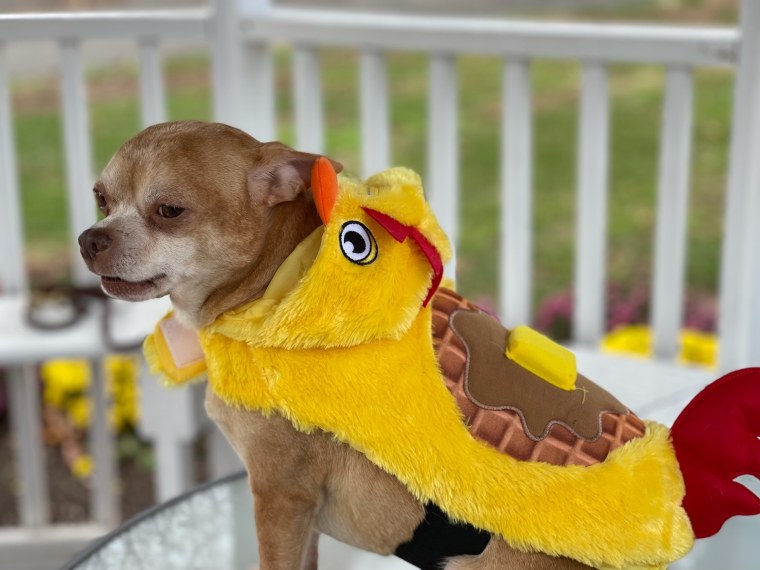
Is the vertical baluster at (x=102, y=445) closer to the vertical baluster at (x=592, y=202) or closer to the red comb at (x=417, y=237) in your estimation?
the vertical baluster at (x=592, y=202)

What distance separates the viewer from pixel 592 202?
163cm

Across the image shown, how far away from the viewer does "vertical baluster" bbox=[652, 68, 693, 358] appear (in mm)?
1515

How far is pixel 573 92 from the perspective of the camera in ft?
12.6

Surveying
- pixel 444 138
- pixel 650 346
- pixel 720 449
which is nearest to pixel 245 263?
pixel 720 449

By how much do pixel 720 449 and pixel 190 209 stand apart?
354mm

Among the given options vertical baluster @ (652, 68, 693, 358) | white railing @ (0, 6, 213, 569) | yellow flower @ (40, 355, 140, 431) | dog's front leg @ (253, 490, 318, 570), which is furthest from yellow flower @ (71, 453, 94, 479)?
dog's front leg @ (253, 490, 318, 570)

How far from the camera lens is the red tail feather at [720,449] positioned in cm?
63

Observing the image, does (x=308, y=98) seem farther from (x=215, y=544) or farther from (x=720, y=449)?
(x=720, y=449)

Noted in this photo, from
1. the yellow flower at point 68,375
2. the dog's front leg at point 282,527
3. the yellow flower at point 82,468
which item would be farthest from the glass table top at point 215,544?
the yellow flower at point 68,375

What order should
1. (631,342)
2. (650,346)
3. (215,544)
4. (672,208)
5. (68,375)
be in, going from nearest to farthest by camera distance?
1. (215,544)
2. (672,208)
3. (650,346)
4. (631,342)
5. (68,375)

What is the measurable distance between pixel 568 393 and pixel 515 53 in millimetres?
1012

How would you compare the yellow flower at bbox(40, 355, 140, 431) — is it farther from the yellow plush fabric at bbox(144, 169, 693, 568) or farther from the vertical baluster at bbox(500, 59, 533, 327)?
the yellow plush fabric at bbox(144, 169, 693, 568)

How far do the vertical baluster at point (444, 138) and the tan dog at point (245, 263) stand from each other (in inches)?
38.9

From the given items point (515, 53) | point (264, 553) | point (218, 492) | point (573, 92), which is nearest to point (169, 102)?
point (573, 92)
